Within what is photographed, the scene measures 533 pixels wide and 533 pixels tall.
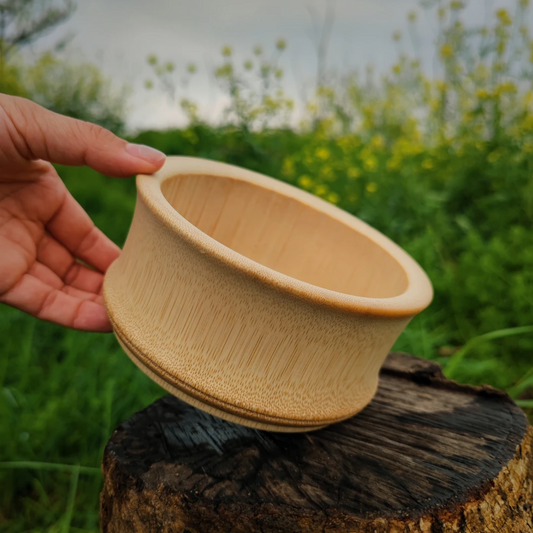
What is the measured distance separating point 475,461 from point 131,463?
2.37 ft

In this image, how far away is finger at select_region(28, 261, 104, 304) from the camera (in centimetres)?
157

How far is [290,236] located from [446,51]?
241 centimetres

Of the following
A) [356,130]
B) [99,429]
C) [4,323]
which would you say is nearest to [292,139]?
[356,130]

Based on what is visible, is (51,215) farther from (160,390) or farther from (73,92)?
(73,92)

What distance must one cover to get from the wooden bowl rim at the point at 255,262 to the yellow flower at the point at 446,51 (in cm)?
239

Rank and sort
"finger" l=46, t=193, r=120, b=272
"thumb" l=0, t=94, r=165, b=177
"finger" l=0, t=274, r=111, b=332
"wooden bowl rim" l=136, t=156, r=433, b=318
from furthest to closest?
"finger" l=46, t=193, r=120, b=272 → "finger" l=0, t=274, r=111, b=332 → "thumb" l=0, t=94, r=165, b=177 → "wooden bowl rim" l=136, t=156, r=433, b=318

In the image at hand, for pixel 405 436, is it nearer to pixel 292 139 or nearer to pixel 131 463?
pixel 131 463

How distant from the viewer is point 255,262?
929 millimetres

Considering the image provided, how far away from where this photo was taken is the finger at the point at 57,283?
1566 mm

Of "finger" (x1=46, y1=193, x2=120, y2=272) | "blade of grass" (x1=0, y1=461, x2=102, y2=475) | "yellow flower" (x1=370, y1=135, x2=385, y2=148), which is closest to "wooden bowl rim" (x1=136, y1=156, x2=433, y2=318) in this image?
"finger" (x1=46, y1=193, x2=120, y2=272)

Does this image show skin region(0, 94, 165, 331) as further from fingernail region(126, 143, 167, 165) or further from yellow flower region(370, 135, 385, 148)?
yellow flower region(370, 135, 385, 148)

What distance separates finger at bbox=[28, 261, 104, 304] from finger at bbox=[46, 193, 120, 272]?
0.09 metres

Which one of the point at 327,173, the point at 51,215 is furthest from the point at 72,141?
the point at 327,173

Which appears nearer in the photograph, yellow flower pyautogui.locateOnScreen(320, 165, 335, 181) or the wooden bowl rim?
the wooden bowl rim
